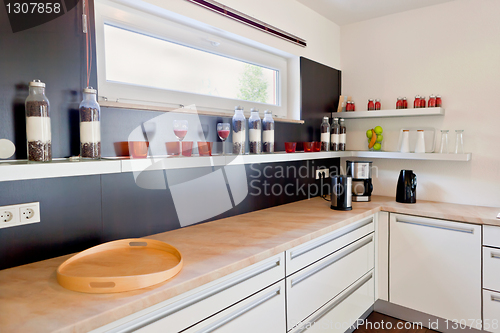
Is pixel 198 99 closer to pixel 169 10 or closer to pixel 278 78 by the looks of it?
pixel 169 10

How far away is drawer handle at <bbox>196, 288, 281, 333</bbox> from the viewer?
4.23 feet

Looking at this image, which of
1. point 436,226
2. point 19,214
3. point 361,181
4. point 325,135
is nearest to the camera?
point 19,214

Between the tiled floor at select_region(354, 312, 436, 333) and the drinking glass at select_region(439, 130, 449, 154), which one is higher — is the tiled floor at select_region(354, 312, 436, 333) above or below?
below

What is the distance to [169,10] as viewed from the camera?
1746 millimetres

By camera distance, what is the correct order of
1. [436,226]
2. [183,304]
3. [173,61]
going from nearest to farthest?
[183,304]
[173,61]
[436,226]

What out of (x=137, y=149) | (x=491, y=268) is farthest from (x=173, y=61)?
(x=491, y=268)

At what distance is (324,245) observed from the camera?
1.94 metres

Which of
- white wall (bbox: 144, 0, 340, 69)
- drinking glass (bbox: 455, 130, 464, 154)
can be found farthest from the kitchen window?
drinking glass (bbox: 455, 130, 464, 154)

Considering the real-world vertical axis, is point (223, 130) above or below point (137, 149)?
above

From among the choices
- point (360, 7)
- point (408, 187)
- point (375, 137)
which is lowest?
point (408, 187)

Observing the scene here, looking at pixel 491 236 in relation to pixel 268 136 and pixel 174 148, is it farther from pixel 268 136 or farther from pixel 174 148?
pixel 174 148

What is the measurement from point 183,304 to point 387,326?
1920 millimetres

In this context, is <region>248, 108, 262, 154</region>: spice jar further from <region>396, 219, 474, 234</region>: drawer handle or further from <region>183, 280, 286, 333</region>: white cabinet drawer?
<region>396, 219, 474, 234</region>: drawer handle

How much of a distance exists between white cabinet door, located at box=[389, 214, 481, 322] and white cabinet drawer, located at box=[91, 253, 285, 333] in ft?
4.21
